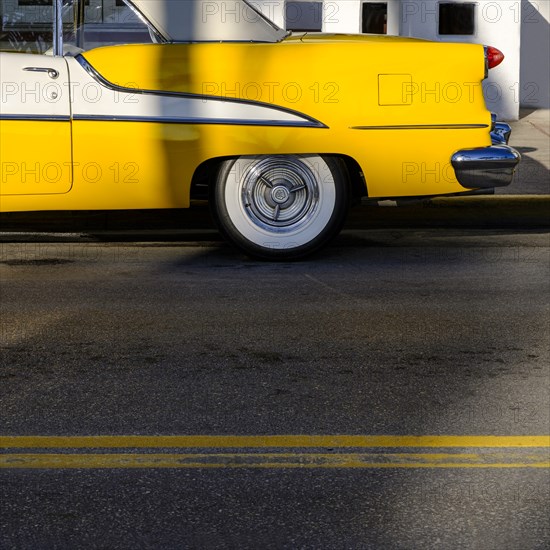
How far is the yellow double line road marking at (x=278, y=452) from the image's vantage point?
4.48m

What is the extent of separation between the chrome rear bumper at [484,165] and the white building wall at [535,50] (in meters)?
11.3

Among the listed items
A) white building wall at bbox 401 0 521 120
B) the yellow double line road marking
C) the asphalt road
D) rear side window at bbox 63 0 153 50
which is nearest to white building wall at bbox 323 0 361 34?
white building wall at bbox 401 0 521 120

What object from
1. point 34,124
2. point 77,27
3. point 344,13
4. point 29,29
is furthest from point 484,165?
point 344,13

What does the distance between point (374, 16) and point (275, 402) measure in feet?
42.6

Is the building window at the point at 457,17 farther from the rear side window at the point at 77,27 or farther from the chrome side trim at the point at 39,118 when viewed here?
the chrome side trim at the point at 39,118

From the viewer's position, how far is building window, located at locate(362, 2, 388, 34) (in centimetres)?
1748

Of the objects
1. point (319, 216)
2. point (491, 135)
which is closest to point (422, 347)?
point (319, 216)

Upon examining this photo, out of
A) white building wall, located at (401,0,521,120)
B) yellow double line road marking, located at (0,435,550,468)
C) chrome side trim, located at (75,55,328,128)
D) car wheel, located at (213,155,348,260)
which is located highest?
white building wall, located at (401,0,521,120)

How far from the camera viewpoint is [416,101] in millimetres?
7965

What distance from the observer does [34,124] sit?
7805mm

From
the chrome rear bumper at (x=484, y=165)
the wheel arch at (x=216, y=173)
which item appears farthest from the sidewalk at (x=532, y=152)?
the wheel arch at (x=216, y=173)

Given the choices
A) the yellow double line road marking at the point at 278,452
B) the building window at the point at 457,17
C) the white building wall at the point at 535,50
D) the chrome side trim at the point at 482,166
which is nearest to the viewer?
the yellow double line road marking at the point at 278,452

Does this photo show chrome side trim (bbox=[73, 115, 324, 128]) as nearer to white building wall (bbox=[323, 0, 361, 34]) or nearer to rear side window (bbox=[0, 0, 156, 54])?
rear side window (bbox=[0, 0, 156, 54])

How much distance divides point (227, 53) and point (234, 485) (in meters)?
4.08
